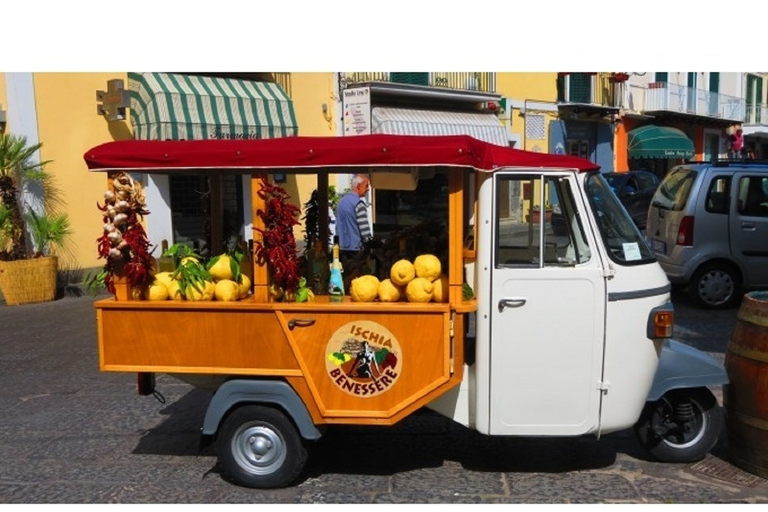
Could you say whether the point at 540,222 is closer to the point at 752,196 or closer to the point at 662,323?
the point at 662,323

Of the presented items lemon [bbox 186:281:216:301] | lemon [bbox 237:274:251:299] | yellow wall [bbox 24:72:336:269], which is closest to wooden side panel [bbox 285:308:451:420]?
lemon [bbox 237:274:251:299]

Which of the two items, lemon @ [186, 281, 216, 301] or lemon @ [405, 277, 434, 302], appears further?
lemon @ [186, 281, 216, 301]

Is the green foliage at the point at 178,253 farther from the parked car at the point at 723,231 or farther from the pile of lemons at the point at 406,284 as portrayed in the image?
the parked car at the point at 723,231

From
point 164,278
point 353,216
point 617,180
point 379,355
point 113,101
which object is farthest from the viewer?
point 617,180

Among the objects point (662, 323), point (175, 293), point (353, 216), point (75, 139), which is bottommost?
point (662, 323)

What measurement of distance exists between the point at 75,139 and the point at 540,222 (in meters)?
10.5

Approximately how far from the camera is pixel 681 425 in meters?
4.61

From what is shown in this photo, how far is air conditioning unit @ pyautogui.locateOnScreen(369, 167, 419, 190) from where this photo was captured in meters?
4.80

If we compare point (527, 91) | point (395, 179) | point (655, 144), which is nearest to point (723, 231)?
point (395, 179)

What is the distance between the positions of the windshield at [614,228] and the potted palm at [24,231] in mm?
9499

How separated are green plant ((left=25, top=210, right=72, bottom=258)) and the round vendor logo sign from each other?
28.9 ft

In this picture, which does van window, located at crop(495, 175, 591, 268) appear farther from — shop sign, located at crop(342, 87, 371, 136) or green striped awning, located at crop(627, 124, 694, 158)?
green striped awning, located at crop(627, 124, 694, 158)

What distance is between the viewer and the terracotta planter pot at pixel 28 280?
10.7m

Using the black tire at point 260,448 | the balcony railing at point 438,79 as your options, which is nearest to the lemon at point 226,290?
the black tire at point 260,448
